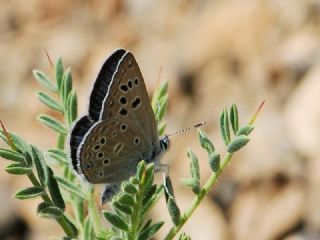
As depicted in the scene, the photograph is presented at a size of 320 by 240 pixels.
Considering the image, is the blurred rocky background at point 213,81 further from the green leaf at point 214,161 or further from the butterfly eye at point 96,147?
the green leaf at point 214,161

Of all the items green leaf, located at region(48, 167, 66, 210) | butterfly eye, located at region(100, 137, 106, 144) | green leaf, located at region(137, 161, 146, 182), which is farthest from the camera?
butterfly eye, located at region(100, 137, 106, 144)

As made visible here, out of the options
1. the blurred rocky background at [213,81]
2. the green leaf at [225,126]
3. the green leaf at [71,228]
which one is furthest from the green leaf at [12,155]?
the blurred rocky background at [213,81]

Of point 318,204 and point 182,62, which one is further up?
point 182,62

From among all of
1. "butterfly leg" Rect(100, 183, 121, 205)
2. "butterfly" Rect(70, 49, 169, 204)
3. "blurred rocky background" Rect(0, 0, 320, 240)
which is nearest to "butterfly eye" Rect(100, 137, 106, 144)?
"butterfly" Rect(70, 49, 169, 204)

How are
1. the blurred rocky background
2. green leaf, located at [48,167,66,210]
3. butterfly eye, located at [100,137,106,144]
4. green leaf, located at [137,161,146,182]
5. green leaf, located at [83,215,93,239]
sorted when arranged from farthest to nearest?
the blurred rocky background, butterfly eye, located at [100,137,106,144], green leaf, located at [83,215,93,239], green leaf, located at [48,167,66,210], green leaf, located at [137,161,146,182]

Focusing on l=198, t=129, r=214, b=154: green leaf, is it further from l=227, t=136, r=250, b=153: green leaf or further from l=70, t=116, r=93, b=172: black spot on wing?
l=70, t=116, r=93, b=172: black spot on wing

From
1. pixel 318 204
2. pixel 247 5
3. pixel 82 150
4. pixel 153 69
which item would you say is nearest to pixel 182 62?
pixel 153 69

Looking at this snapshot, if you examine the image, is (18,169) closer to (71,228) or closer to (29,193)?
(29,193)

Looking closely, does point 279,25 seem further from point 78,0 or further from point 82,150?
point 82,150

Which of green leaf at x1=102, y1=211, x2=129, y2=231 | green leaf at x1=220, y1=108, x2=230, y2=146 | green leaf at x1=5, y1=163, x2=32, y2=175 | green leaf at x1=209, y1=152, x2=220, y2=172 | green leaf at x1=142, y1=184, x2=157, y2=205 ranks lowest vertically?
green leaf at x1=102, y1=211, x2=129, y2=231
